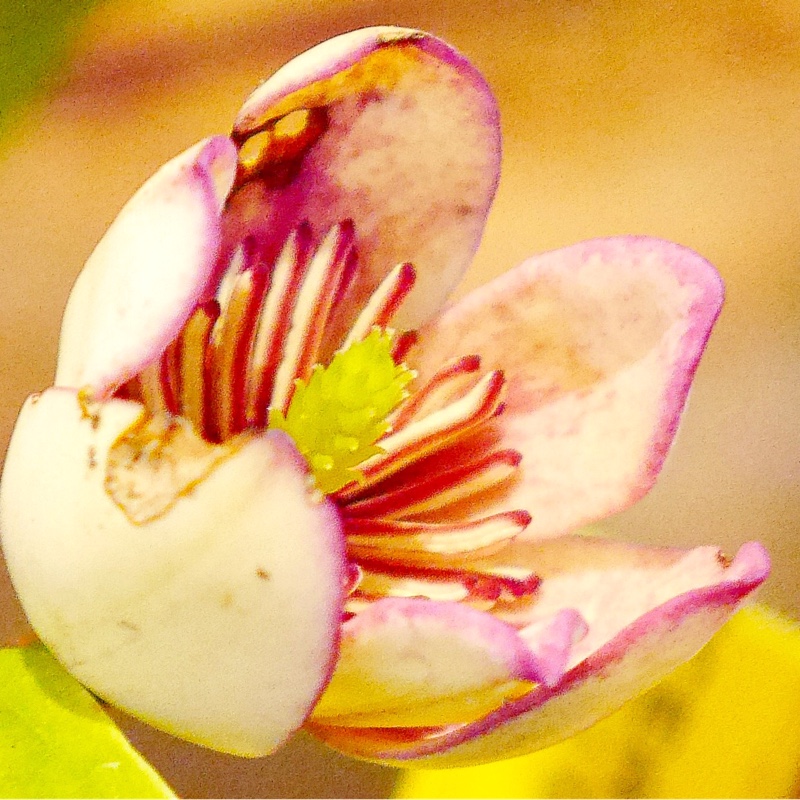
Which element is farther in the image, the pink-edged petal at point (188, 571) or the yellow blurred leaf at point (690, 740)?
the yellow blurred leaf at point (690, 740)

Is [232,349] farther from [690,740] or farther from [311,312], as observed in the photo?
[690,740]

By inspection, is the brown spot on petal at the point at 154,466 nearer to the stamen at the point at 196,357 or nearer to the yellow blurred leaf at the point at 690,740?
the stamen at the point at 196,357

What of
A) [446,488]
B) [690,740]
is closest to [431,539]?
[446,488]

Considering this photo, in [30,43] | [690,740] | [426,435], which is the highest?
[30,43]

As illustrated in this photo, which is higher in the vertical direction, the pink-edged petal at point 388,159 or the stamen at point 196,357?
the pink-edged petal at point 388,159

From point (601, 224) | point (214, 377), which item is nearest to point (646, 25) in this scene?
point (601, 224)

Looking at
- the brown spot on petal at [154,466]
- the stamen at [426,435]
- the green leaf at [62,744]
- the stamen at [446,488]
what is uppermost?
the brown spot on petal at [154,466]

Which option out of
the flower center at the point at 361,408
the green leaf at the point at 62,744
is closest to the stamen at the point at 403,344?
the flower center at the point at 361,408

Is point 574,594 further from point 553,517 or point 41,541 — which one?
point 41,541
